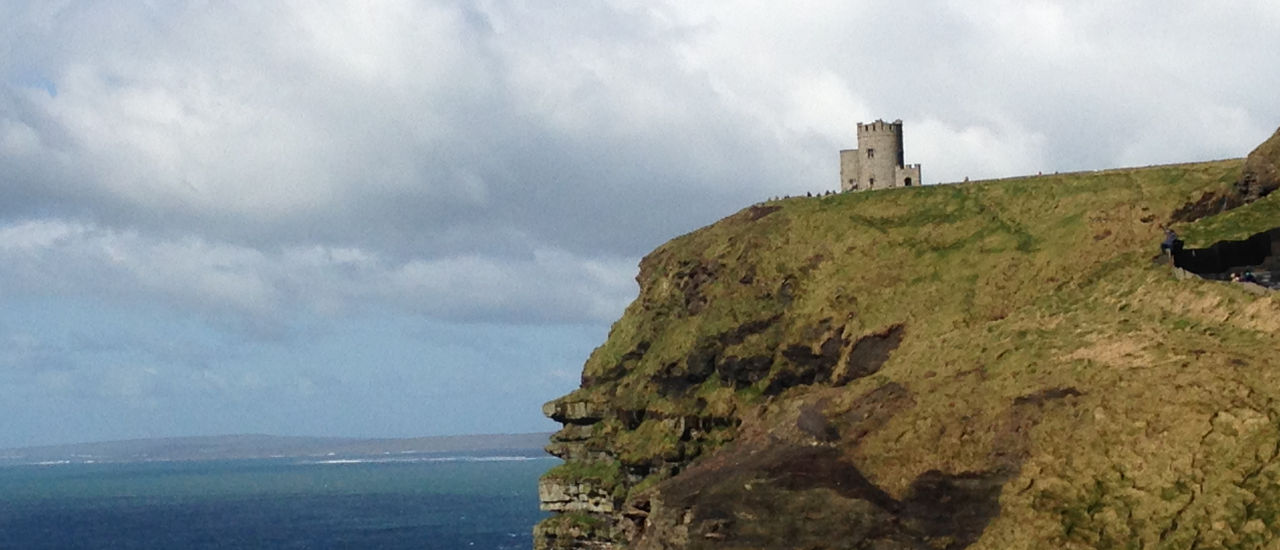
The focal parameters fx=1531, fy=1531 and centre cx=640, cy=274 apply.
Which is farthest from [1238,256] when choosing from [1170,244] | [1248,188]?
[1248,188]

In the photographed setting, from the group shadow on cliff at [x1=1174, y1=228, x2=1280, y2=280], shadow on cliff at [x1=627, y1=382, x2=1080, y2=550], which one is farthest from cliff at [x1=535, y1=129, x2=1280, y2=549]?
shadow on cliff at [x1=1174, y1=228, x2=1280, y2=280]

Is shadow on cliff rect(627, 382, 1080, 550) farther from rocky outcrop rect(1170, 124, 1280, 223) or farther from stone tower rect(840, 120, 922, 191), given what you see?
stone tower rect(840, 120, 922, 191)

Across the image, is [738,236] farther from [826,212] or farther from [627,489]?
[627,489]

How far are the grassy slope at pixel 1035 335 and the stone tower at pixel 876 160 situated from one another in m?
6.34

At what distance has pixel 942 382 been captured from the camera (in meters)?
79.6

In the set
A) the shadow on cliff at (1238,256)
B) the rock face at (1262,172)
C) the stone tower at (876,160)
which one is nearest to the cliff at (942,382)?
the rock face at (1262,172)

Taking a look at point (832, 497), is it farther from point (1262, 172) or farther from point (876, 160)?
point (876, 160)

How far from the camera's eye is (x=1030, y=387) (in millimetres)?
74188

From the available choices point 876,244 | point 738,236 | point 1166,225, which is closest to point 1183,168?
point 1166,225

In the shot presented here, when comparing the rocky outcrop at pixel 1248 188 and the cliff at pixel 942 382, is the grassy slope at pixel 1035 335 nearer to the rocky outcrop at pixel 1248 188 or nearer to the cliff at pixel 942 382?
the cliff at pixel 942 382

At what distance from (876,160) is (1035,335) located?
40.8 metres

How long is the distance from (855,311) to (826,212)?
15132 millimetres

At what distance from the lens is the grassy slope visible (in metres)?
65.1

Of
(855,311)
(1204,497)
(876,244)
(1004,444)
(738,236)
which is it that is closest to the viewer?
(1204,497)
